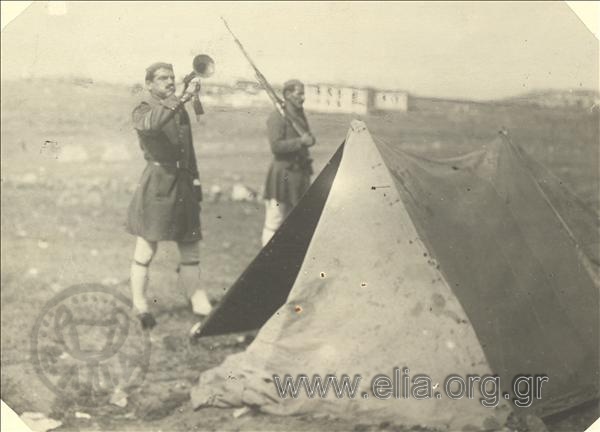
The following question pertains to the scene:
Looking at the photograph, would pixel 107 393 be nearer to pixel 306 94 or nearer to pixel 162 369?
pixel 162 369

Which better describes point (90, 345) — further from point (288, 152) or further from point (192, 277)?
point (288, 152)

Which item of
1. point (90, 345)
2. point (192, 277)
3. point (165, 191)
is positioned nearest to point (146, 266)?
point (192, 277)

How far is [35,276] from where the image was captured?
17.3 ft

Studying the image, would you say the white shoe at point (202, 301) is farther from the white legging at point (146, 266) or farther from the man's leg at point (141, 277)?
the man's leg at point (141, 277)

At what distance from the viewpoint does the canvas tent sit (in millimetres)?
4754

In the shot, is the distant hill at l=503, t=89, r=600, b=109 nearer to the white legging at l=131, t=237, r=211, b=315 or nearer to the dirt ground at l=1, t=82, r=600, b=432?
the dirt ground at l=1, t=82, r=600, b=432

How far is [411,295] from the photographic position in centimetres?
474

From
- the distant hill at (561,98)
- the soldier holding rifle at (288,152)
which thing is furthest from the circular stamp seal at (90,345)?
the distant hill at (561,98)

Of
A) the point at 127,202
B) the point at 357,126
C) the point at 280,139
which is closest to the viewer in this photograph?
the point at 357,126

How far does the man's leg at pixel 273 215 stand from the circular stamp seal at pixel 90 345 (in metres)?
0.79

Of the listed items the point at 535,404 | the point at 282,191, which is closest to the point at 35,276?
the point at 282,191

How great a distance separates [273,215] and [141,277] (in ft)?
2.40

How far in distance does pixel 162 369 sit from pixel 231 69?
→ 4.95 feet

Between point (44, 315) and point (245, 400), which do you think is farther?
point (44, 315)
